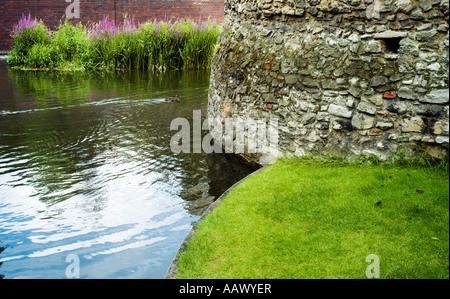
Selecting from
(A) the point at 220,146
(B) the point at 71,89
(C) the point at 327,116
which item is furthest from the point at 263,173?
(B) the point at 71,89

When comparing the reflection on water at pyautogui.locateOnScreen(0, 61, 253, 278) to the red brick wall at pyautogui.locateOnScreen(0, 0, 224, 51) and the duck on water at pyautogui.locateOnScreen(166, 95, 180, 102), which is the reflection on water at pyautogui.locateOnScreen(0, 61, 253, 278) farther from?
the red brick wall at pyautogui.locateOnScreen(0, 0, 224, 51)

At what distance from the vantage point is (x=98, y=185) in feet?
21.5

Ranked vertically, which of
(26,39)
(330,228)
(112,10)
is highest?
(112,10)

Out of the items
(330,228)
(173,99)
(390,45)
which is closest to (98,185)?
(330,228)

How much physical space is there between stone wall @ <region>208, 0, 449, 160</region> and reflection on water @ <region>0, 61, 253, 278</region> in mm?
1398

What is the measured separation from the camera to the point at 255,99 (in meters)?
7.04

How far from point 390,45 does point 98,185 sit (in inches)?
175

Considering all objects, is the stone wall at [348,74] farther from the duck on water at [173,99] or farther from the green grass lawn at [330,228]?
the duck on water at [173,99]

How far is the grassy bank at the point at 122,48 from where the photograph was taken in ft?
60.3

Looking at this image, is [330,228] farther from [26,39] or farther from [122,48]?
[26,39]

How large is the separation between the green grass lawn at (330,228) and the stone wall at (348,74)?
1.65ft

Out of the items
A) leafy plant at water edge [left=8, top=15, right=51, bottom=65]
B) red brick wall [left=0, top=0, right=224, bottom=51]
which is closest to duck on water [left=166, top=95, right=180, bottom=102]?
leafy plant at water edge [left=8, top=15, right=51, bottom=65]

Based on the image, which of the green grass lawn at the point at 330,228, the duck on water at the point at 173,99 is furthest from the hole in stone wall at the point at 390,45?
the duck on water at the point at 173,99
